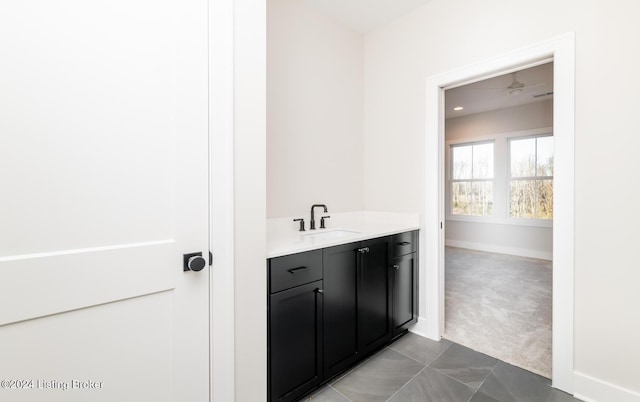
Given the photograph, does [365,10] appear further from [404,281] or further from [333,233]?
[404,281]

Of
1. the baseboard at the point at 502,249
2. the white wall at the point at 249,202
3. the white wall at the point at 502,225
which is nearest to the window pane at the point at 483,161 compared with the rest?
the white wall at the point at 502,225

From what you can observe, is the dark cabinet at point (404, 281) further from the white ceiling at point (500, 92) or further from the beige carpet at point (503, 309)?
the white ceiling at point (500, 92)

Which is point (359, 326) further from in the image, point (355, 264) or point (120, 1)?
point (120, 1)

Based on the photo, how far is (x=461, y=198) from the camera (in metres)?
6.29

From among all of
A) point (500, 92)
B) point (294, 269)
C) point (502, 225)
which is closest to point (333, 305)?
point (294, 269)

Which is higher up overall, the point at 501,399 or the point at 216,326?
the point at 216,326

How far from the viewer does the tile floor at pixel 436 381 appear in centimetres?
175

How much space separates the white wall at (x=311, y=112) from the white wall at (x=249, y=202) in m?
0.79

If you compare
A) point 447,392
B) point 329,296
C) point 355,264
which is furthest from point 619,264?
point 329,296

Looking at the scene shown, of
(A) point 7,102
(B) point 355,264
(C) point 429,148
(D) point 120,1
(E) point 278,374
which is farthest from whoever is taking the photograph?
(C) point 429,148

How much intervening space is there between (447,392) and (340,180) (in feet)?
6.08

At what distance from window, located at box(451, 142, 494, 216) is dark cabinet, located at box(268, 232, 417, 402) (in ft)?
14.3

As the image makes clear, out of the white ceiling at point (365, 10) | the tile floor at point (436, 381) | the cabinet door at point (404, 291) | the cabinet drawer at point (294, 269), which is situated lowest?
the tile floor at point (436, 381)

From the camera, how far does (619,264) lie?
5.33 feet
